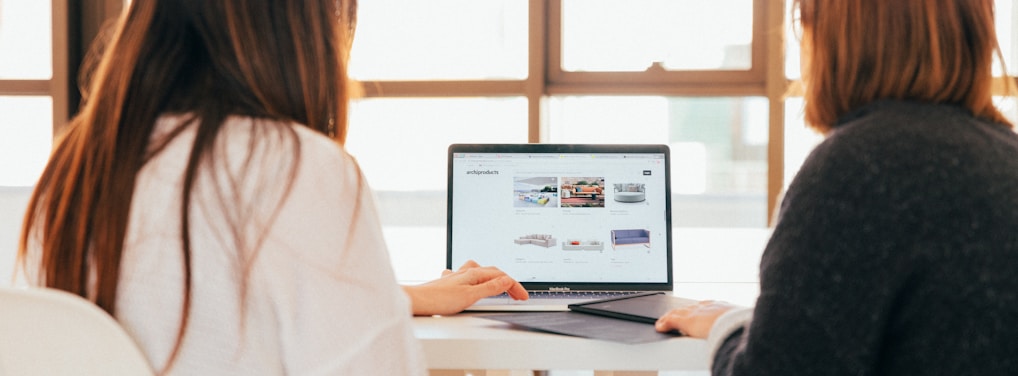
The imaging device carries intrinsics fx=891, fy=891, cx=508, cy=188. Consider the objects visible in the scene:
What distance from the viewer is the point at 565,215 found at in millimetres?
1586

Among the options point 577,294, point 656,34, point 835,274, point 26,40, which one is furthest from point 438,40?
point 835,274

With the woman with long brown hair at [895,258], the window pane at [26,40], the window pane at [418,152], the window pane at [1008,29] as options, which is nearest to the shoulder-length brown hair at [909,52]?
the woman with long brown hair at [895,258]

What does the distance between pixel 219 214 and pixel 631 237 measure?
37.5 inches

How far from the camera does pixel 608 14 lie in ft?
8.86

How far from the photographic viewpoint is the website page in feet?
5.17

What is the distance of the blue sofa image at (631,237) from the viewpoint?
1578mm

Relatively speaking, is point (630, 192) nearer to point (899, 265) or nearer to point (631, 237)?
point (631, 237)

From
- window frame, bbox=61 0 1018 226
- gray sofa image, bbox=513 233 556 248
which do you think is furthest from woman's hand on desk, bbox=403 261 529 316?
window frame, bbox=61 0 1018 226

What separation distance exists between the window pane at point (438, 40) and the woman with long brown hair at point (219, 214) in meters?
1.89

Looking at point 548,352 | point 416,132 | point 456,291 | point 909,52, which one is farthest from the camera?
point 416,132

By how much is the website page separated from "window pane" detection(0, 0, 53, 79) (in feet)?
5.92

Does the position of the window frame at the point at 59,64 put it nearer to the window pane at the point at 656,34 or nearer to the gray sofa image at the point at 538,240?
the window pane at the point at 656,34

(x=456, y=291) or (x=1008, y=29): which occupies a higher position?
(x=1008, y=29)

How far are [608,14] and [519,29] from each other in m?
0.27
